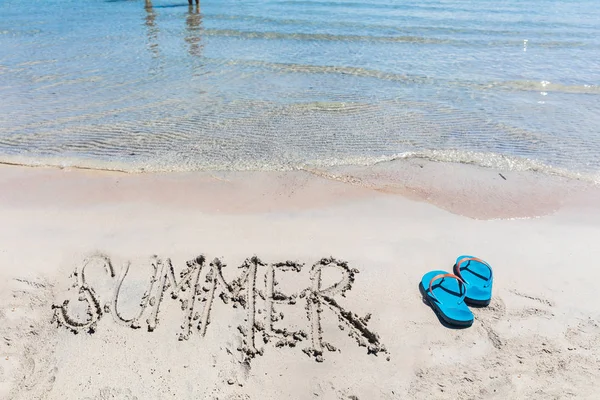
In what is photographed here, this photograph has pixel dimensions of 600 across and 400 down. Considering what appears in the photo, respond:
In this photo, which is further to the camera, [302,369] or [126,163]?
[126,163]

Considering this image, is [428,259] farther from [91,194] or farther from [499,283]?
[91,194]

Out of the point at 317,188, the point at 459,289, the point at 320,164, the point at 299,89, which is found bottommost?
the point at 459,289

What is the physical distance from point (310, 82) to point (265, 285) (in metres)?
6.98

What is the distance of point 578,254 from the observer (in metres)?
4.71

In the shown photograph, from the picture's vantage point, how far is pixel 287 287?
Result: 423 centimetres

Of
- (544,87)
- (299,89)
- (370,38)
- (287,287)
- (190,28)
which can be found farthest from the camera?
(190,28)

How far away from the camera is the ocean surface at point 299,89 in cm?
703

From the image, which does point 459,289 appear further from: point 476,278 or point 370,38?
point 370,38

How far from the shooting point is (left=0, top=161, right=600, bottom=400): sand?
342 centimetres

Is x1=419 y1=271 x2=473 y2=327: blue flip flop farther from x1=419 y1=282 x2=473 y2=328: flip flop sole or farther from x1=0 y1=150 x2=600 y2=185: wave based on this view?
x1=0 y1=150 x2=600 y2=185: wave

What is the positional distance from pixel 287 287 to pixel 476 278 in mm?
1976

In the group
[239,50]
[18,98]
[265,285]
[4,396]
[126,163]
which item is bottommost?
[4,396]

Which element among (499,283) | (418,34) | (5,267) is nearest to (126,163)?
(5,267)

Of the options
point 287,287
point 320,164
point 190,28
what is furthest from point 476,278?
point 190,28
